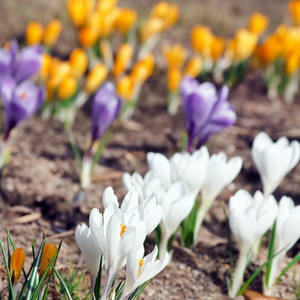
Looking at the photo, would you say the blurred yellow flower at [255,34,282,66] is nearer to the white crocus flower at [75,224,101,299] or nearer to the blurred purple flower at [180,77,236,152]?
the blurred purple flower at [180,77,236,152]

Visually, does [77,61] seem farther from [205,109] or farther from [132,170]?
[205,109]

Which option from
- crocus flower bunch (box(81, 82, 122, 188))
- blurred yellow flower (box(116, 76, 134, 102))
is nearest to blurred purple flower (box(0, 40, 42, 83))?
blurred yellow flower (box(116, 76, 134, 102))

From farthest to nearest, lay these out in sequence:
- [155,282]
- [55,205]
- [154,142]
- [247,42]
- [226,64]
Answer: [226,64]
[247,42]
[154,142]
[55,205]
[155,282]

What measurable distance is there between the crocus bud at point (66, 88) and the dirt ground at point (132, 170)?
0.21m

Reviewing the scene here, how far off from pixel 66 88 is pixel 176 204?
1.53 metres

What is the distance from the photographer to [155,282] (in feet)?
5.26

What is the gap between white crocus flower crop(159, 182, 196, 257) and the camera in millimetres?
1419

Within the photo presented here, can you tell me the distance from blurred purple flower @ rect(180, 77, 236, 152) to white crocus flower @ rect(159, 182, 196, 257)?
0.54 metres

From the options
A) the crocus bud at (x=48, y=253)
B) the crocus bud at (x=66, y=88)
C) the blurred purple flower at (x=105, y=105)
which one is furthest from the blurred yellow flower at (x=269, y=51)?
the crocus bud at (x=48, y=253)

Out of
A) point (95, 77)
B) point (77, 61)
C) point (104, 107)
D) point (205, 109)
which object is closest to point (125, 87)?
point (95, 77)

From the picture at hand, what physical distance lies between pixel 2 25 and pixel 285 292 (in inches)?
130

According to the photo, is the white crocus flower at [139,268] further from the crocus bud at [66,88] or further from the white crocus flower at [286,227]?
the crocus bud at [66,88]

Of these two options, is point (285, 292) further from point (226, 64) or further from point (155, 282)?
point (226, 64)

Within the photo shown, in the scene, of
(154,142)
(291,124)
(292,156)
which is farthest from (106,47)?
(292,156)
